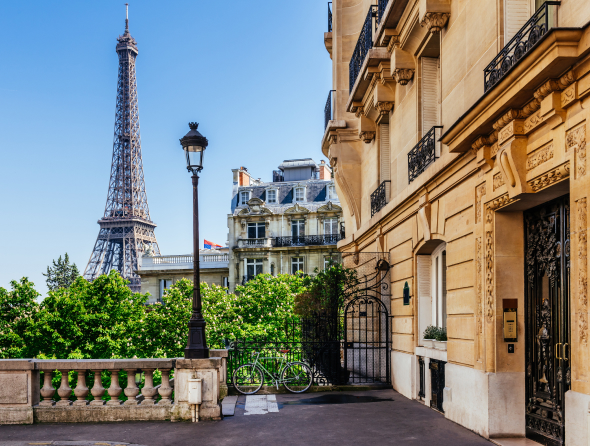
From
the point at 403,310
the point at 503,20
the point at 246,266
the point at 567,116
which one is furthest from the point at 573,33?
the point at 246,266

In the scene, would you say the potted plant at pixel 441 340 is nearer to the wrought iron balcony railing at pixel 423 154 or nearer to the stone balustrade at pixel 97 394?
the wrought iron balcony railing at pixel 423 154

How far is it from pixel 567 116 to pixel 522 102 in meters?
0.88

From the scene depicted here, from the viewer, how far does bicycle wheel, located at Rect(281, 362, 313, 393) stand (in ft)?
50.1

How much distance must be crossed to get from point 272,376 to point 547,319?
8176 mm

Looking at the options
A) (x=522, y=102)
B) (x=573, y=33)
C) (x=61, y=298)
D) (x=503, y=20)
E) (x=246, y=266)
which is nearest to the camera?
(x=573, y=33)

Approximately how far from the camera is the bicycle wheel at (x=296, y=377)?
15.3 m

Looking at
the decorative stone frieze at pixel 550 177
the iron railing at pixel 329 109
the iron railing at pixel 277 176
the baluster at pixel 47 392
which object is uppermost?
the iron railing at pixel 277 176

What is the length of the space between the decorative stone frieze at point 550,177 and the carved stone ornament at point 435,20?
5044 millimetres

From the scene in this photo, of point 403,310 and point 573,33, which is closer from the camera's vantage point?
point 573,33

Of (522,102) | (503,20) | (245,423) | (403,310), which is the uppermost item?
(503,20)

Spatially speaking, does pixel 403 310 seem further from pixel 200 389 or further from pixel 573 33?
pixel 573 33

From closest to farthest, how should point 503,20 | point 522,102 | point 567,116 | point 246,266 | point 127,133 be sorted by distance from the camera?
point 567,116 < point 522,102 < point 503,20 < point 246,266 < point 127,133

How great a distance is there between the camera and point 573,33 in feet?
21.2

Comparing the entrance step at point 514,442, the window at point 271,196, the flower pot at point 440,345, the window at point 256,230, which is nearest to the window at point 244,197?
the window at point 271,196
